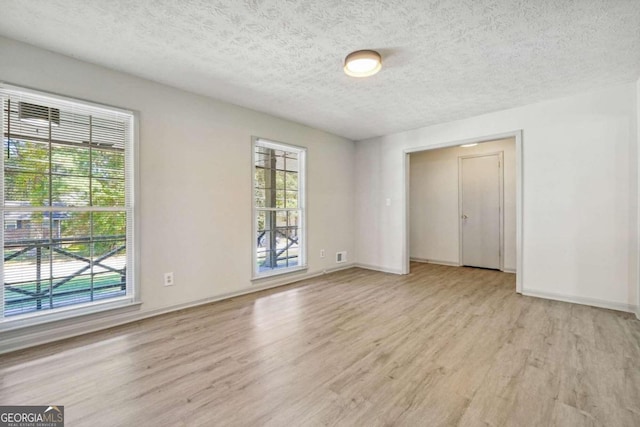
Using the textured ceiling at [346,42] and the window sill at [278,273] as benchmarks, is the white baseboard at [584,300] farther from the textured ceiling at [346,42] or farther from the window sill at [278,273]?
the window sill at [278,273]

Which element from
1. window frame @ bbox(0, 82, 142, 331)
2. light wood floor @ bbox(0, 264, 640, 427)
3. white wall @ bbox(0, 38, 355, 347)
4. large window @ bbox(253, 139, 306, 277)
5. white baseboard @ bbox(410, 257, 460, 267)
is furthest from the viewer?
white baseboard @ bbox(410, 257, 460, 267)

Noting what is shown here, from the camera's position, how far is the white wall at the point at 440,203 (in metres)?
5.04

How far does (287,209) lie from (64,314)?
9.06ft

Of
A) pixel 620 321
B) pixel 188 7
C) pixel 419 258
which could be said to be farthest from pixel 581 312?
pixel 188 7

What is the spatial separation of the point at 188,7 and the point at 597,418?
11.5 feet

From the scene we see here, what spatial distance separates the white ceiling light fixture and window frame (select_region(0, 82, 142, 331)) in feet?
7.29

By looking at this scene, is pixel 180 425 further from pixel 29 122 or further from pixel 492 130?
pixel 492 130

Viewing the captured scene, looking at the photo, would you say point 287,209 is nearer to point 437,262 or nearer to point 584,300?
point 437,262

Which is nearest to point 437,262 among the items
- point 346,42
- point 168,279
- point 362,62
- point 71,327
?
point 362,62

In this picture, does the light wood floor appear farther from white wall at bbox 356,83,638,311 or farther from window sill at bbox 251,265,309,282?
window sill at bbox 251,265,309,282

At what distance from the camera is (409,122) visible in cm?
439

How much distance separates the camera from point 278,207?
4262mm

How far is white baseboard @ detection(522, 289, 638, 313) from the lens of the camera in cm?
302

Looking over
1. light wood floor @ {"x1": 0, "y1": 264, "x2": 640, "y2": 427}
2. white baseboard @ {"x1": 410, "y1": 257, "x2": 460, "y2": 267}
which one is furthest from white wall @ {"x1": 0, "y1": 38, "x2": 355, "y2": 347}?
white baseboard @ {"x1": 410, "y1": 257, "x2": 460, "y2": 267}
